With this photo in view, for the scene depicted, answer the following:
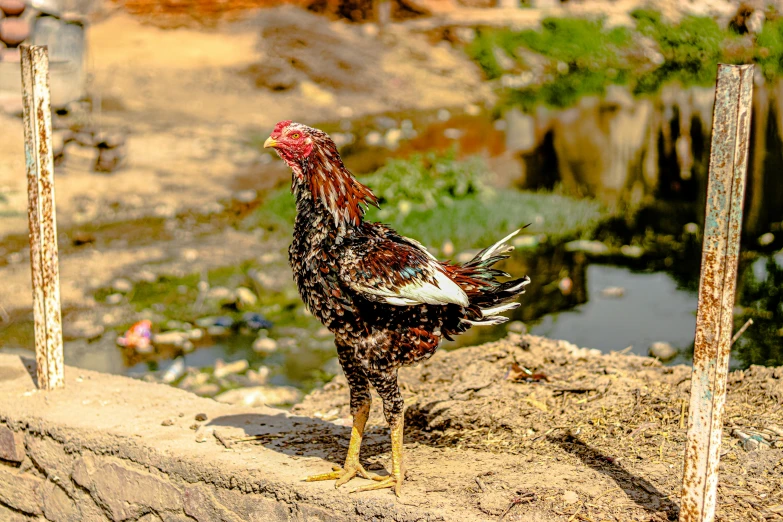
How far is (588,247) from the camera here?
9.95 metres

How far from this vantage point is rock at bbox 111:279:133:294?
28.2ft

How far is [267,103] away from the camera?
18.4m

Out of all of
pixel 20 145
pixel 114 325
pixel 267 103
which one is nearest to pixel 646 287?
pixel 114 325

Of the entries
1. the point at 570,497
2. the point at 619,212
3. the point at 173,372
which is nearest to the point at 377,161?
the point at 619,212

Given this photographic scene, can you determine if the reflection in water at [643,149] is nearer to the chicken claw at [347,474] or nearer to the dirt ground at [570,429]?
the dirt ground at [570,429]

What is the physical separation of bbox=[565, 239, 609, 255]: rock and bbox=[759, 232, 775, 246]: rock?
1720mm

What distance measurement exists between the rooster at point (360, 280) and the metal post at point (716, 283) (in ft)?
3.40

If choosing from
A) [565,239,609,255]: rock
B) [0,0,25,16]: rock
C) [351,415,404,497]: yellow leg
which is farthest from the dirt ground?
[0,0,25,16]: rock

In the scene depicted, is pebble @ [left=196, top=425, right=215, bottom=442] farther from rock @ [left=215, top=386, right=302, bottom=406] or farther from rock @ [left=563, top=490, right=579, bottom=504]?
rock @ [left=563, top=490, right=579, bottom=504]

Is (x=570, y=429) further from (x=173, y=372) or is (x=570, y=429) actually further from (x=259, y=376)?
(x=173, y=372)

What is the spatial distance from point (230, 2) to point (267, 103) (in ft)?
22.1

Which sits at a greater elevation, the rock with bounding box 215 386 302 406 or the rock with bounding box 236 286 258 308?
the rock with bounding box 236 286 258 308

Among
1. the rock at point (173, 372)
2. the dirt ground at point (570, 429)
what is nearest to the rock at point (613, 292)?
the dirt ground at point (570, 429)

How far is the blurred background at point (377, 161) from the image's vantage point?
7883mm
